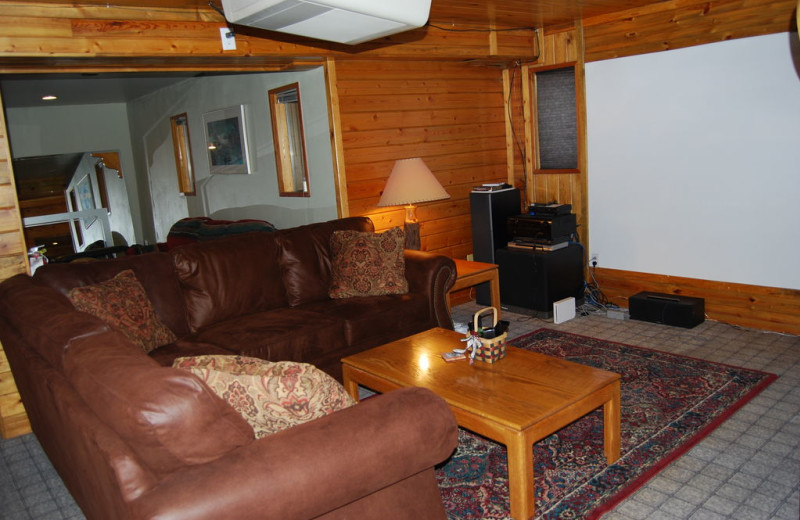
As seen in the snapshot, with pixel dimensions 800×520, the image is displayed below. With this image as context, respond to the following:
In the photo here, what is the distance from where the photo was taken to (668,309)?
4.47 m

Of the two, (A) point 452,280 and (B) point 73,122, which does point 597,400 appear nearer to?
(A) point 452,280

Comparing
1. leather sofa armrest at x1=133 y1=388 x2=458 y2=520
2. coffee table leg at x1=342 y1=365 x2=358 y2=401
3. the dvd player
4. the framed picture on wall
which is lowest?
coffee table leg at x1=342 y1=365 x2=358 y2=401

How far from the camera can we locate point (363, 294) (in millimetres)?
4117

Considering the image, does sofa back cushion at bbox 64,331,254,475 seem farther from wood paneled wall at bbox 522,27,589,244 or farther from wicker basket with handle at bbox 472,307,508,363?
wood paneled wall at bbox 522,27,589,244

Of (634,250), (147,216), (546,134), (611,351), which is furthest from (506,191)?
(147,216)

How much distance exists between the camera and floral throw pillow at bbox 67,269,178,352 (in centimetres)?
305

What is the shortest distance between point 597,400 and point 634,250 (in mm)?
2732

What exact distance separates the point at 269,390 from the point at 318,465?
0.84 feet

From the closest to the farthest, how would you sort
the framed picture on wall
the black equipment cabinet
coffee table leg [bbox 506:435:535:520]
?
coffee table leg [bbox 506:435:535:520] → the black equipment cabinet → the framed picture on wall

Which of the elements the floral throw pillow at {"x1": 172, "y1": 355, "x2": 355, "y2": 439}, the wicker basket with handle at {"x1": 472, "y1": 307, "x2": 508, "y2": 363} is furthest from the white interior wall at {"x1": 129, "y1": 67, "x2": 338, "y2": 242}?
the floral throw pillow at {"x1": 172, "y1": 355, "x2": 355, "y2": 439}

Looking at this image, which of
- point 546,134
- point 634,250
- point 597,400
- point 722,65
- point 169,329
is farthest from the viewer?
point 546,134

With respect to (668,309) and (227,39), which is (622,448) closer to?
(668,309)

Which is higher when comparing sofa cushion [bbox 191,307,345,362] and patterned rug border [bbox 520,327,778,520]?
sofa cushion [bbox 191,307,345,362]

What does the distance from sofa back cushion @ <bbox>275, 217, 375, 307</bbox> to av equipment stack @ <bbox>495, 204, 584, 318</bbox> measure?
153cm
